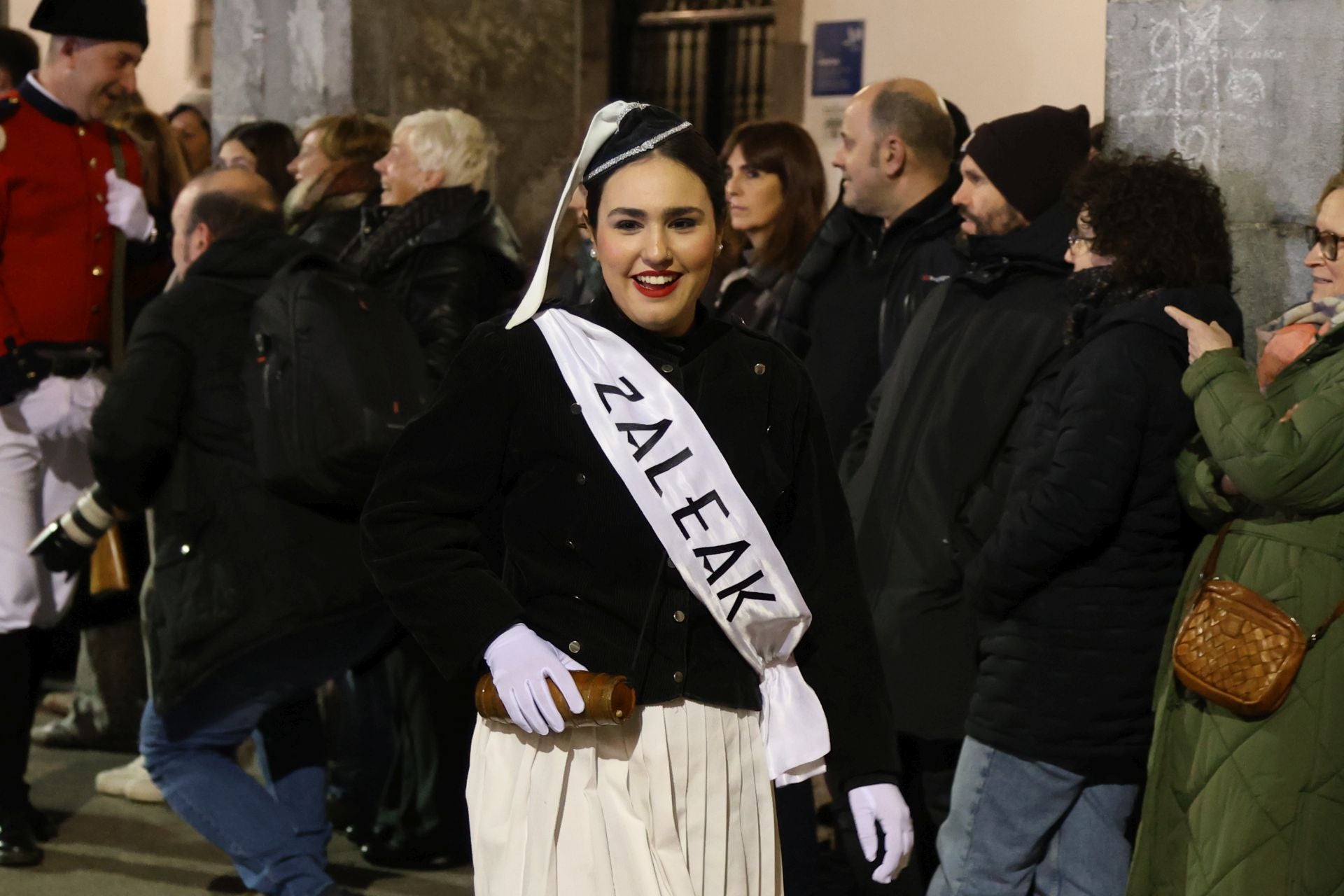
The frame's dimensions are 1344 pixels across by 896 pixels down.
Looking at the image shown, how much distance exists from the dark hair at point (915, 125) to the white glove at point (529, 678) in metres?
3.02

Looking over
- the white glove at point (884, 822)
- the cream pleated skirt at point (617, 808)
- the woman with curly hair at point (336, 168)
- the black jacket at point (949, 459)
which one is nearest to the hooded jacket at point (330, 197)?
the woman with curly hair at point (336, 168)

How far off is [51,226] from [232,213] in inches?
52.0

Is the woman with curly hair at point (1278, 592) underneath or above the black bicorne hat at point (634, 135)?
underneath

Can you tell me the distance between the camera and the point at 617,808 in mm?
2887

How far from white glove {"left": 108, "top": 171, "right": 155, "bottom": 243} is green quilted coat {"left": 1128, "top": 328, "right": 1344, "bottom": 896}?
3.73 m

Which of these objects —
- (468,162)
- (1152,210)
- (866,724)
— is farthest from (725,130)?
(866,724)

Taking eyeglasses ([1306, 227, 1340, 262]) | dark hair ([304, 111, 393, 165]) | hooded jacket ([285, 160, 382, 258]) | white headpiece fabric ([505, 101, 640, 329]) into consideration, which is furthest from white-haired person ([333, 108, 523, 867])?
white headpiece fabric ([505, 101, 640, 329])

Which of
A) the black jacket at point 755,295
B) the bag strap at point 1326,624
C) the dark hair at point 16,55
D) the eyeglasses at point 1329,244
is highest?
the dark hair at point 16,55

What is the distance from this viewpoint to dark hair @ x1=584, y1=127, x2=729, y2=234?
291 cm

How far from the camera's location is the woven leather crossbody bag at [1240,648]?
3748mm

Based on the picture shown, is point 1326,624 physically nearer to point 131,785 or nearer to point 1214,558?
point 1214,558

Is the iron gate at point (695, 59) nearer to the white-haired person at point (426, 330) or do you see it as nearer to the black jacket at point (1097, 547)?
the white-haired person at point (426, 330)

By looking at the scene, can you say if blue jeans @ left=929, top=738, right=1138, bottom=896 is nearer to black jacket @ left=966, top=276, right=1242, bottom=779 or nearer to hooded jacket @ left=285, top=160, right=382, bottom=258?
black jacket @ left=966, top=276, right=1242, bottom=779

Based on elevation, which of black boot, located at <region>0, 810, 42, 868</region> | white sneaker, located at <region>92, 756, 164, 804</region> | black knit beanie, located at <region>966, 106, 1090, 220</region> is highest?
black knit beanie, located at <region>966, 106, 1090, 220</region>
